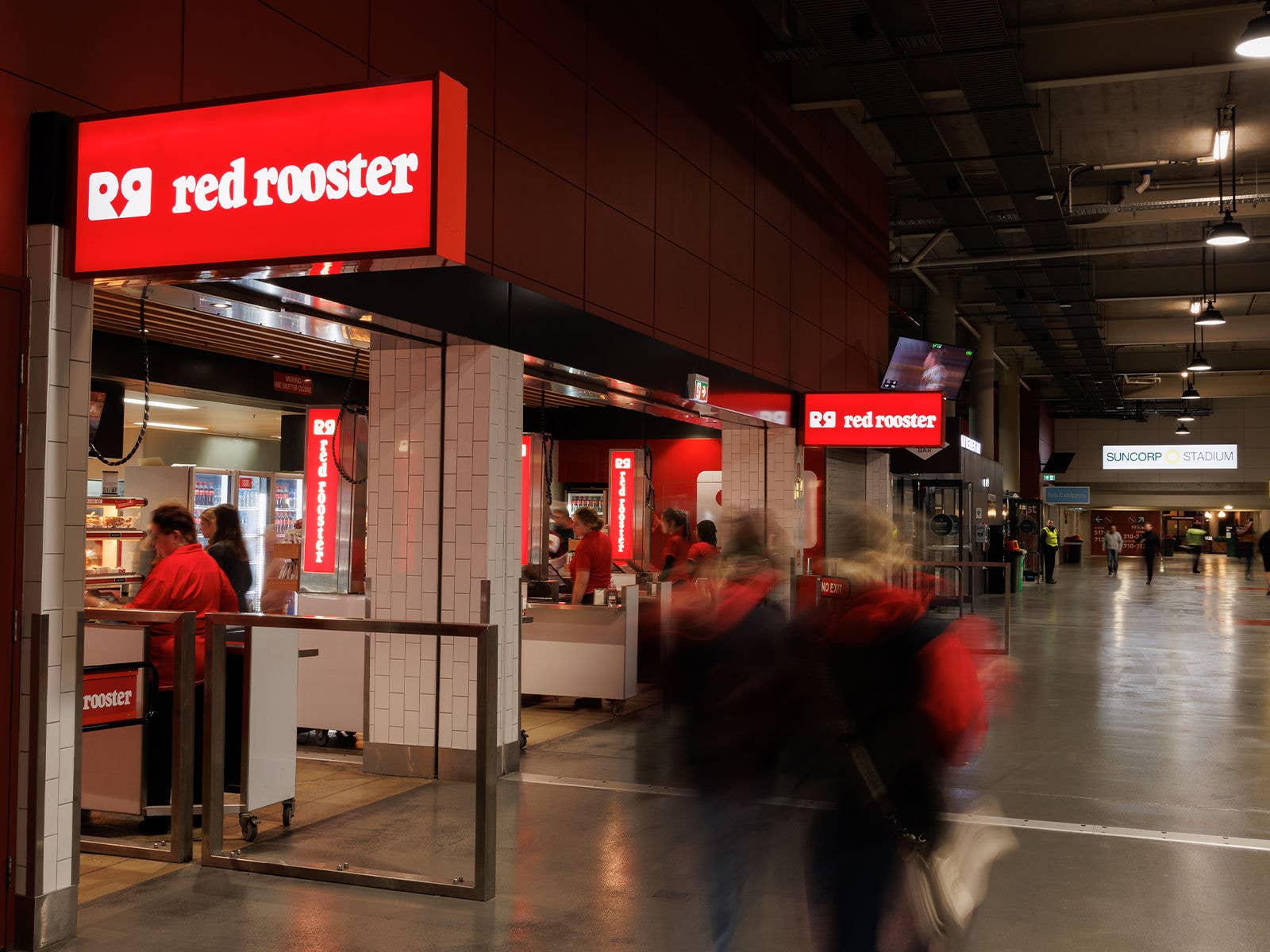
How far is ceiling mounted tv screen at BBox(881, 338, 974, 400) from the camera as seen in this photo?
618 inches

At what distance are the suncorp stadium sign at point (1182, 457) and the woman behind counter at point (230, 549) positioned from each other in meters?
36.8

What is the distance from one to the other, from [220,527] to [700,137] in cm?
529

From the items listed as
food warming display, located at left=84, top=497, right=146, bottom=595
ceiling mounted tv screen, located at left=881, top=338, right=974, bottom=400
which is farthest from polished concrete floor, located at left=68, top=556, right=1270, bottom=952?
ceiling mounted tv screen, located at left=881, top=338, right=974, bottom=400

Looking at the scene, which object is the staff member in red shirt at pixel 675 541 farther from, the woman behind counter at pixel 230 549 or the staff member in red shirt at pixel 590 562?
the woman behind counter at pixel 230 549

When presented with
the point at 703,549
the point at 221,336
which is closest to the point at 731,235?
the point at 703,549

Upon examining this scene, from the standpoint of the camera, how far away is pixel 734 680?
126 inches

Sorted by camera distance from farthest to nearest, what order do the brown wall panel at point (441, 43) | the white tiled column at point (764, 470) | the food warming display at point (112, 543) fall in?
the white tiled column at point (764, 470) → the food warming display at point (112, 543) → the brown wall panel at point (441, 43)

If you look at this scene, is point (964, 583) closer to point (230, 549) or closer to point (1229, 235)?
point (1229, 235)

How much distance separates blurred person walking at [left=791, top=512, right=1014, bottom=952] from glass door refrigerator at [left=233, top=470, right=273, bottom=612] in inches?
403

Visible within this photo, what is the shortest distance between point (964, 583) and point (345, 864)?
56.7ft

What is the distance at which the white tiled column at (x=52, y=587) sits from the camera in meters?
3.98

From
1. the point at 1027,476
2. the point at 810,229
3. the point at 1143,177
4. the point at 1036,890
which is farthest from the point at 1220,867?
the point at 1027,476

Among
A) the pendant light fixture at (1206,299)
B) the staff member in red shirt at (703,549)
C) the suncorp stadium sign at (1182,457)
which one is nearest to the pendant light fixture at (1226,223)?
the pendant light fixture at (1206,299)

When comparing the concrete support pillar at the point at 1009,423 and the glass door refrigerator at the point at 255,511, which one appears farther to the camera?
the concrete support pillar at the point at 1009,423
